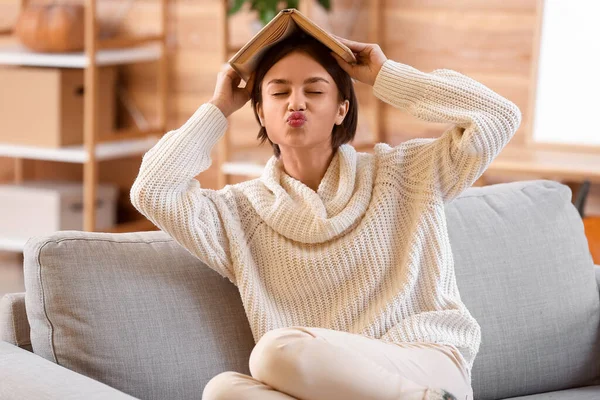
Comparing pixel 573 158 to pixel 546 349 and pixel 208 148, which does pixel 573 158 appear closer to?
pixel 546 349

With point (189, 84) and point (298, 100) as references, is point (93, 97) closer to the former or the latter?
point (189, 84)

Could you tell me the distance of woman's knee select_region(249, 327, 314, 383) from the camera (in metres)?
1.42

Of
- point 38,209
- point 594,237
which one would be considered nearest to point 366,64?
point 594,237

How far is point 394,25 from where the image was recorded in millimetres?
3361

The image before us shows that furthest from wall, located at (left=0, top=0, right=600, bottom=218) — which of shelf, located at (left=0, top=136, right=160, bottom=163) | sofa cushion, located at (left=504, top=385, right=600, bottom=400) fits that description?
sofa cushion, located at (left=504, top=385, right=600, bottom=400)

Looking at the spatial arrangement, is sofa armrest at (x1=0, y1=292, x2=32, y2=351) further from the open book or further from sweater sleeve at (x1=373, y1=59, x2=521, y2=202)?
sweater sleeve at (x1=373, y1=59, x2=521, y2=202)

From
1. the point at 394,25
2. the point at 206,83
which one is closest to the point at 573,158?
the point at 394,25

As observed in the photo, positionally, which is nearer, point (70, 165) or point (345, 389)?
point (345, 389)

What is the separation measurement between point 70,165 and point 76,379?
2933 mm

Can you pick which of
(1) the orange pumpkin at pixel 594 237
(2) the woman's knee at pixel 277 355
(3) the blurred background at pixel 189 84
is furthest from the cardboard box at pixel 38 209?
(2) the woman's knee at pixel 277 355

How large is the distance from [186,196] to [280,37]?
325mm

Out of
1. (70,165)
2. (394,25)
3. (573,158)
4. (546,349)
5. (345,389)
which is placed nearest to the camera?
(345,389)

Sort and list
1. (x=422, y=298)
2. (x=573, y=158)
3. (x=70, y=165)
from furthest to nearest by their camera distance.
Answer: (x=70, y=165), (x=573, y=158), (x=422, y=298)

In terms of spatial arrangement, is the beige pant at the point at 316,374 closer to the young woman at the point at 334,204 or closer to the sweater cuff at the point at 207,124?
the young woman at the point at 334,204
